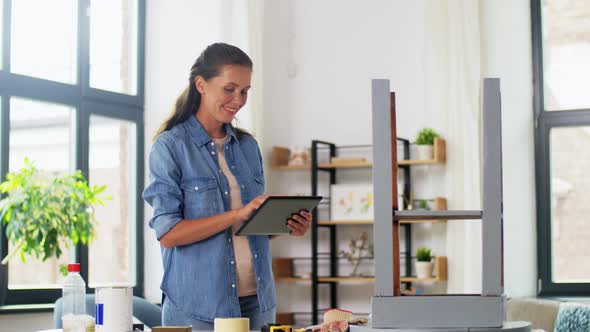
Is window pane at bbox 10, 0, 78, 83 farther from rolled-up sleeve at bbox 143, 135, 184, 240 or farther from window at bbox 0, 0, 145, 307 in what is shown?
rolled-up sleeve at bbox 143, 135, 184, 240

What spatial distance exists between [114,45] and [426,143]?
6.97 ft

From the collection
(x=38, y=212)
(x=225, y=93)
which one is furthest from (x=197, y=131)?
(x=38, y=212)

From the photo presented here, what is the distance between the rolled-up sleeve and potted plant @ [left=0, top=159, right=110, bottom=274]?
2.38m

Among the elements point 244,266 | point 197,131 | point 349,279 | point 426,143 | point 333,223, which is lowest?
point 349,279

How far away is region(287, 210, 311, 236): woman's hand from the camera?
2389 millimetres

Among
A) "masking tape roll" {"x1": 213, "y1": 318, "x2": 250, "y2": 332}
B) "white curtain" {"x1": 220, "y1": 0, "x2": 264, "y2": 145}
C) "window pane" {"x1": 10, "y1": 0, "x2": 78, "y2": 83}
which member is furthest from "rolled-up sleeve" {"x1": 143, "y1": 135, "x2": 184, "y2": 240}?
"white curtain" {"x1": 220, "y1": 0, "x2": 264, "y2": 145}

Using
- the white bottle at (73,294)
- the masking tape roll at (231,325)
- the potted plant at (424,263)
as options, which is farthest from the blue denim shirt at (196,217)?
the potted plant at (424,263)

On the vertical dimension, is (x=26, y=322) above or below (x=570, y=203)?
below

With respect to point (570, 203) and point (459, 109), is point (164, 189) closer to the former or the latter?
point (459, 109)

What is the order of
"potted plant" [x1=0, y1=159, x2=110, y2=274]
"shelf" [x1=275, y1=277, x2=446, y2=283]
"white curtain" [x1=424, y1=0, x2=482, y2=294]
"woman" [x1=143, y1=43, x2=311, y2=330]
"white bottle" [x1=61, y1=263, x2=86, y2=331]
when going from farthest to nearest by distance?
"shelf" [x1=275, y1=277, x2=446, y2=283], "white curtain" [x1=424, y1=0, x2=482, y2=294], "potted plant" [x1=0, y1=159, x2=110, y2=274], "woman" [x1=143, y1=43, x2=311, y2=330], "white bottle" [x1=61, y1=263, x2=86, y2=331]

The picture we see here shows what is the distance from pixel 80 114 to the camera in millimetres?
5352

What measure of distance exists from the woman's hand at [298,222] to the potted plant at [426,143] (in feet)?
10.7

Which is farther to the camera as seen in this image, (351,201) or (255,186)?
(351,201)

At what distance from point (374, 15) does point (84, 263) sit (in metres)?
2.60
